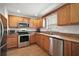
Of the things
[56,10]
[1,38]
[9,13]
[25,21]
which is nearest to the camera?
[1,38]

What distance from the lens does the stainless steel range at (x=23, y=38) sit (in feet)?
5.41

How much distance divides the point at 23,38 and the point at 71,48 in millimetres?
889

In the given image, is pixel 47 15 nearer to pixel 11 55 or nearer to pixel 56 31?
pixel 56 31

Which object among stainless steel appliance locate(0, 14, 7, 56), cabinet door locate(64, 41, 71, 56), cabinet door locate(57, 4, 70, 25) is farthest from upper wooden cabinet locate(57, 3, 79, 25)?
stainless steel appliance locate(0, 14, 7, 56)

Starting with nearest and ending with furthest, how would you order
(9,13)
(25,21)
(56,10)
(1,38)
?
1. (1,38)
2. (9,13)
3. (25,21)
4. (56,10)

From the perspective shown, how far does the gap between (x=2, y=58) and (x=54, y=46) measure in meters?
0.90

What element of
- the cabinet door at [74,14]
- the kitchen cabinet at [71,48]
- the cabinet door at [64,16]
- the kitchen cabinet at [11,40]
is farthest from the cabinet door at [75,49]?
the kitchen cabinet at [11,40]

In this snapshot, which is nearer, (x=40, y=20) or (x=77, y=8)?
(x=77, y=8)

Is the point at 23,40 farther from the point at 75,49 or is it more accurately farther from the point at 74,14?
the point at 74,14

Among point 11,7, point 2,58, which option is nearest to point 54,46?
point 2,58

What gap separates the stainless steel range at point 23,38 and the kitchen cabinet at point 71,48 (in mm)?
701

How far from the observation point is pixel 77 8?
149 centimetres

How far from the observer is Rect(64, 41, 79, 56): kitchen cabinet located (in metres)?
1.34

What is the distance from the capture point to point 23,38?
1.77 meters
